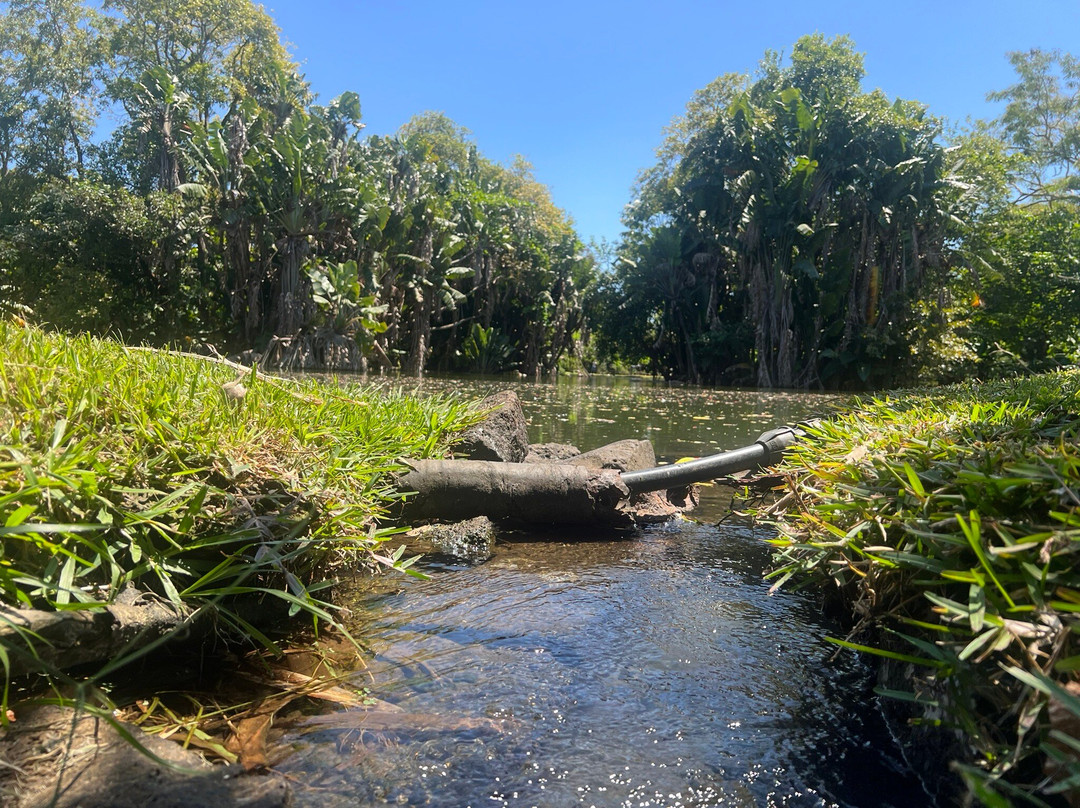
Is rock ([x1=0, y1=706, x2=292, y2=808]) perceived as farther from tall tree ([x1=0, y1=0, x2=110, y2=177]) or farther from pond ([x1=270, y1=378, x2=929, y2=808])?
tall tree ([x1=0, y1=0, x2=110, y2=177])

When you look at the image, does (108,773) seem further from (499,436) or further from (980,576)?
(499,436)

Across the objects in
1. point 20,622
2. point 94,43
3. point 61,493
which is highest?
point 94,43

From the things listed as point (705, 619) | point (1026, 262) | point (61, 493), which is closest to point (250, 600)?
point (61, 493)

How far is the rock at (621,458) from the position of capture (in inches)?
193

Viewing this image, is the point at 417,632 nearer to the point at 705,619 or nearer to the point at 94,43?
the point at 705,619

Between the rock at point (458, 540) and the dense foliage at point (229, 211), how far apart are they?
1921 cm

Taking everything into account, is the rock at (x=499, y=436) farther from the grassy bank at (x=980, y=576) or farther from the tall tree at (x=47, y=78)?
the tall tree at (x=47, y=78)

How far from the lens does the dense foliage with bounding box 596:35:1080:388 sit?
2420 cm

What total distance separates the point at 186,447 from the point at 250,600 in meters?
0.56

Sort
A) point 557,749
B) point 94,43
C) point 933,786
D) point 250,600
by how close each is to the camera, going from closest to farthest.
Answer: point 933,786
point 557,749
point 250,600
point 94,43

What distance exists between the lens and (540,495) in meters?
4.14

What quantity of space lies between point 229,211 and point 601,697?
2447 cm

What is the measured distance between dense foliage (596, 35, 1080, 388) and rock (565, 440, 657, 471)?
2019cm

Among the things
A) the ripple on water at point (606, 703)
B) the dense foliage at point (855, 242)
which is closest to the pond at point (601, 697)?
the ripple on water at point (606, 703)
